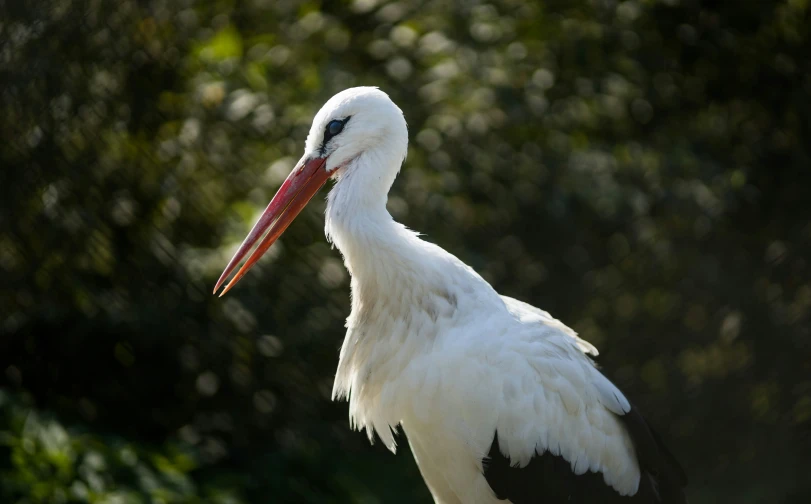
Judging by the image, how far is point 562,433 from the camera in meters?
2.10

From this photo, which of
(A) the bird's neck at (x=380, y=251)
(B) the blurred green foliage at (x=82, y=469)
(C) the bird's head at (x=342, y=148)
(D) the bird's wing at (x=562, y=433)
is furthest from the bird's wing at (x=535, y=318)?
(B) the blurred green foliage at (x=82, y=469)

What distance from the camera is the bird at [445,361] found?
1.99 meters

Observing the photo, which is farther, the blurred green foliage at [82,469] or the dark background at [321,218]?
the dark background at [321,218]

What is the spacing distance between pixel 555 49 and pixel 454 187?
28.8 inches

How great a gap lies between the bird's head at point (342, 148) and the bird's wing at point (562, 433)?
489 millimetres

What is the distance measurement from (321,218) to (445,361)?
157cm

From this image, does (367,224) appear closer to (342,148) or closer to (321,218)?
(342,148)

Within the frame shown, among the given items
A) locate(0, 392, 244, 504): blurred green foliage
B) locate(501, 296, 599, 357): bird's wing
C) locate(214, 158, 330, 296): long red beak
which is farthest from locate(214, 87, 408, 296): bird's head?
locate(0, 392, 244, 504): blurred green foliage

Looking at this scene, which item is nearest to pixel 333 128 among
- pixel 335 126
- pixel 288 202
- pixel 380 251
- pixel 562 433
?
pixel 335 126

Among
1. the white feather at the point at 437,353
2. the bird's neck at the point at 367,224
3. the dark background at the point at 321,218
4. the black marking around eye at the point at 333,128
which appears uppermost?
the black marking around eye at the point at 333,128

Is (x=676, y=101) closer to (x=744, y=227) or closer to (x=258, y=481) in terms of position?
(x=744, y=227)

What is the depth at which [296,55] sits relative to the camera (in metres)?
3.56

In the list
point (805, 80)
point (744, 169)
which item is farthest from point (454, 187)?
point (805, 80)

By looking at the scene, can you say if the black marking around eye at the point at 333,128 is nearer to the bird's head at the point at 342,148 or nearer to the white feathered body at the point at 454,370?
the bird's head at the point at 342,148
